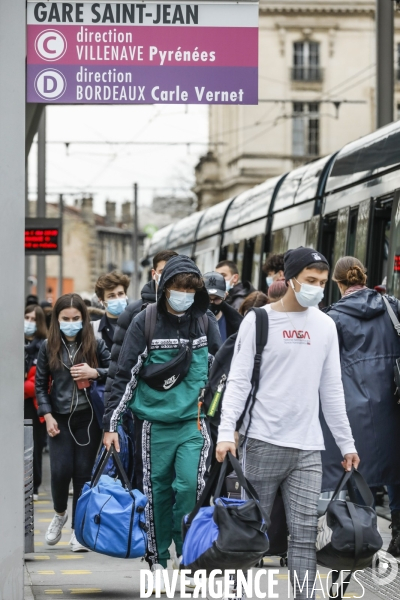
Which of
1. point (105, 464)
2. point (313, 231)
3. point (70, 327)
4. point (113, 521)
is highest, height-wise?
point (313, 231)

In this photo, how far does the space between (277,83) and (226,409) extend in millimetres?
53339

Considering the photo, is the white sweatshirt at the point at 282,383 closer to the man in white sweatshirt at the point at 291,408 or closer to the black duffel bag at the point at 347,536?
the man in white sweatshirt at the point at 291,408

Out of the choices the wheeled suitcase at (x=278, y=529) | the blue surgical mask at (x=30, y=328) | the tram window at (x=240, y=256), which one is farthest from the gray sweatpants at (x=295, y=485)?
the tram window at (x=240, y=256)

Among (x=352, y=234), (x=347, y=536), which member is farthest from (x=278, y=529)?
(x=352, y=234)

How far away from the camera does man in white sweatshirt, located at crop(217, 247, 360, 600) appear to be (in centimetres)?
559

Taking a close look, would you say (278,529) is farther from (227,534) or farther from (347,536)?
(227,534)

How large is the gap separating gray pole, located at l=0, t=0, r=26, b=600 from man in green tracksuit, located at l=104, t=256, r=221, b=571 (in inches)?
31.9

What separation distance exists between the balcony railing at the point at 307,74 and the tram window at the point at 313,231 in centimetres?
4530

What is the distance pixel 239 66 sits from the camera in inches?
270

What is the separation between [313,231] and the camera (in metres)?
13.5

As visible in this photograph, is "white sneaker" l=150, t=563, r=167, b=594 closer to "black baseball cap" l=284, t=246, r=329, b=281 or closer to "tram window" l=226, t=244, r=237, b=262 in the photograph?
"black baseball cap" l=284, t=246, r=329, b=281

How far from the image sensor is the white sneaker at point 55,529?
27.9 ft

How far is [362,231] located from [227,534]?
6.39m

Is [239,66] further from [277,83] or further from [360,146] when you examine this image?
[277,83]
